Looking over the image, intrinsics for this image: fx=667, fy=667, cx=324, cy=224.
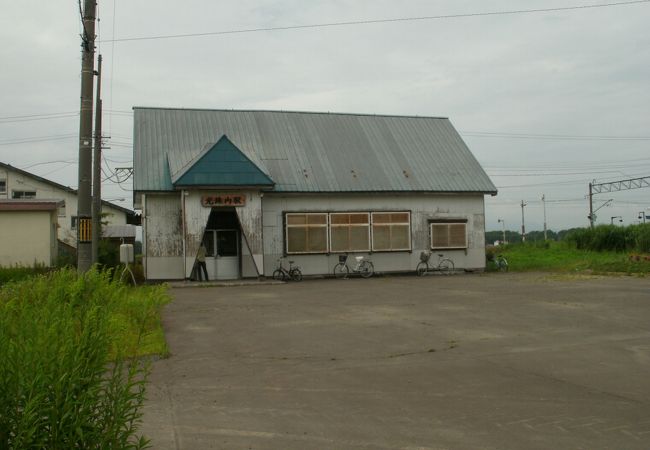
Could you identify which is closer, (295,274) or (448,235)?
(295,274)

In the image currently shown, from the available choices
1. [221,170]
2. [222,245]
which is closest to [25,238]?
[221,170]

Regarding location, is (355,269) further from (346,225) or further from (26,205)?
(26,205)

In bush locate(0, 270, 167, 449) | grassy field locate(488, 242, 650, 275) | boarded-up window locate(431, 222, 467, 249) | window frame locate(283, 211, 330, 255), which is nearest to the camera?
bush locate(0, 270, 167, 449)

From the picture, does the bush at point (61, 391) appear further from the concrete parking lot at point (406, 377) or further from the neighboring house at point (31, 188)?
the neighboring house at point (31, 188)

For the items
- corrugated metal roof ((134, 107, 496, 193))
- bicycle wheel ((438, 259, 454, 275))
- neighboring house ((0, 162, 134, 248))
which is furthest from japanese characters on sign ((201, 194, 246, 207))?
neighboring house ((0, 162, 134, 248))

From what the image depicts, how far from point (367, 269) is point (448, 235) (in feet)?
13.8

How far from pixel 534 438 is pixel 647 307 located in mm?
10419

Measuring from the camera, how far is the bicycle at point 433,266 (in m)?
28.2

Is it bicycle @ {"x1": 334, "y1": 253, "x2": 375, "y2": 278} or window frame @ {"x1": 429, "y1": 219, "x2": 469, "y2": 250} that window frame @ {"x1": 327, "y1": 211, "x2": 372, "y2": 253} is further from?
window frame @ {"x1": 429, "y1": 219, "x2": 469, "y2": 250}

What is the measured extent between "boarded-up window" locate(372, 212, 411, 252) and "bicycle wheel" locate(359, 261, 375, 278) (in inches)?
29.3

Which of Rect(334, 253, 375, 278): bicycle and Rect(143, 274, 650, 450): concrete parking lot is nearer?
Rect(143, 274, 650, 450): concrete parking lot

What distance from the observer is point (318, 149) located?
2967 cm

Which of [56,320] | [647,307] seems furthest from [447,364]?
[647,307]

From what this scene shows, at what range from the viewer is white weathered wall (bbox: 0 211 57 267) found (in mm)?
22766
